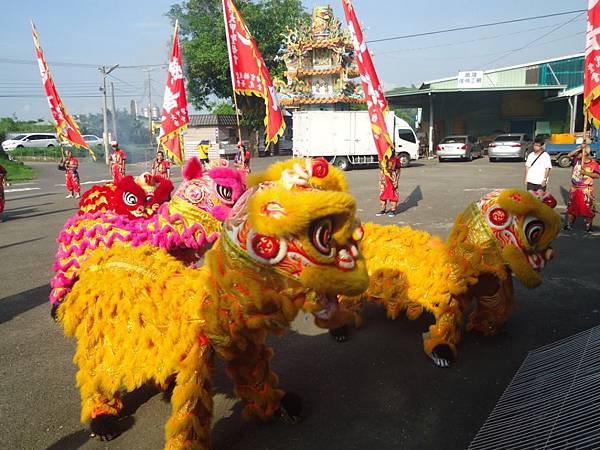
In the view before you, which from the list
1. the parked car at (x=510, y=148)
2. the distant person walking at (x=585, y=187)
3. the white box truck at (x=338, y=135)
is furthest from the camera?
the parked car at (x=510, y=148)

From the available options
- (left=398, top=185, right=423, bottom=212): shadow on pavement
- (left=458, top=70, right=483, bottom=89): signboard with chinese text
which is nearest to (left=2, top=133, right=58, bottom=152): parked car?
(left=458, top=70, right=483, bottom=89): signboard with chinese text

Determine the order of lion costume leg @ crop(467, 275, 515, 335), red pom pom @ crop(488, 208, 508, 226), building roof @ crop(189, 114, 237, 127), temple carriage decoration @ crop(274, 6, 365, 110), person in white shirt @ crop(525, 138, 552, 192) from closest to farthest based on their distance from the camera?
1. red pom pom @ crop(488, 208, 508, 226)
2. lion costume leg @ crop(467, 275, 515, 335)
3. person in white shirt @ crop(525, 138, 552, 192)
4. temple carriage decoration @ crop(274, 6, 365, 110)
5. building roof @ crop(189, 114, 237, 127)

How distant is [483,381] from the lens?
3.17 m

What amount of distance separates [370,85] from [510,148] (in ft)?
55.6

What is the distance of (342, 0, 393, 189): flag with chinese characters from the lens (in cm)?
690

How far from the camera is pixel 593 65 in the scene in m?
5.72

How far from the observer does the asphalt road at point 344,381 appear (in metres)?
2.63

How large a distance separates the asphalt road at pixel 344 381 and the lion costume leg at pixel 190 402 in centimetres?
44

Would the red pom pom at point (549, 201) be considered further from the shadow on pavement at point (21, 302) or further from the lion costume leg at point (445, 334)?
the shadow on pavement at point (21, 302)

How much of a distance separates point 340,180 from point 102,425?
2.04 m

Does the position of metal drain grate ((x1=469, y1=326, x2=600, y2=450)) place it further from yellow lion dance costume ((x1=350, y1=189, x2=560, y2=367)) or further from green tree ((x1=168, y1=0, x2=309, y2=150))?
green tree ((x1=168, y1=0, x2=309, y2=150))

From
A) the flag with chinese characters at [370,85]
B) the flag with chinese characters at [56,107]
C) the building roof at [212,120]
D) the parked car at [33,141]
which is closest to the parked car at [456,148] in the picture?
the flag with chinese characters at [370,85]

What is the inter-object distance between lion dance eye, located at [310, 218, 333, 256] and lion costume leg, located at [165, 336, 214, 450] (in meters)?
0.83

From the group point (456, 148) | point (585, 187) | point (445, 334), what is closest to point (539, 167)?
point (585, 187)
